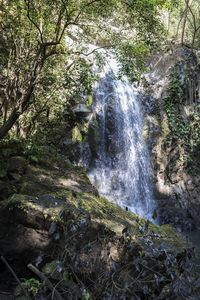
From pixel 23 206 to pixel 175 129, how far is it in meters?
11.5

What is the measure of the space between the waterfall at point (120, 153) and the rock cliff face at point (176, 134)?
2.85 feet

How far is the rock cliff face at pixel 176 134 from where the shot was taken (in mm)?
A: 11469

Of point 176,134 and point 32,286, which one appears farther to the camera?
point 176,134

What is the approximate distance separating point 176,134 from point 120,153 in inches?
161

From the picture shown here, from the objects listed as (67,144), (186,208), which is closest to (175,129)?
(186,208)

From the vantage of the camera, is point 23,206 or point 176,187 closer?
point 23,206

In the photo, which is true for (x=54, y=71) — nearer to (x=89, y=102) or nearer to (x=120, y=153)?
(x=89, y=102)

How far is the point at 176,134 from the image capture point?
42.3 feet

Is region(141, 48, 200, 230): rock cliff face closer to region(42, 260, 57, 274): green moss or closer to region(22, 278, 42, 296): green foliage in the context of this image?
region(42, 260, 57, 274): green moss

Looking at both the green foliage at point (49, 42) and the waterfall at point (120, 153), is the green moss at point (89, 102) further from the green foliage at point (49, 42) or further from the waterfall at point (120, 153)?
the green foliage at point (49, 42)

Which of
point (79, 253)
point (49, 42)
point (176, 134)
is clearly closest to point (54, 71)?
point (49, 42)

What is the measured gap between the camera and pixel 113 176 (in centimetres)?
1112

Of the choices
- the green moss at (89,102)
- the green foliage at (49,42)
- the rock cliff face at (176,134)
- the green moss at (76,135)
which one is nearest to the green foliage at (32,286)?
the green foliage at (49,42)

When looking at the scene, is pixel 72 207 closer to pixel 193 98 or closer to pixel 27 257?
pixel 27 257
